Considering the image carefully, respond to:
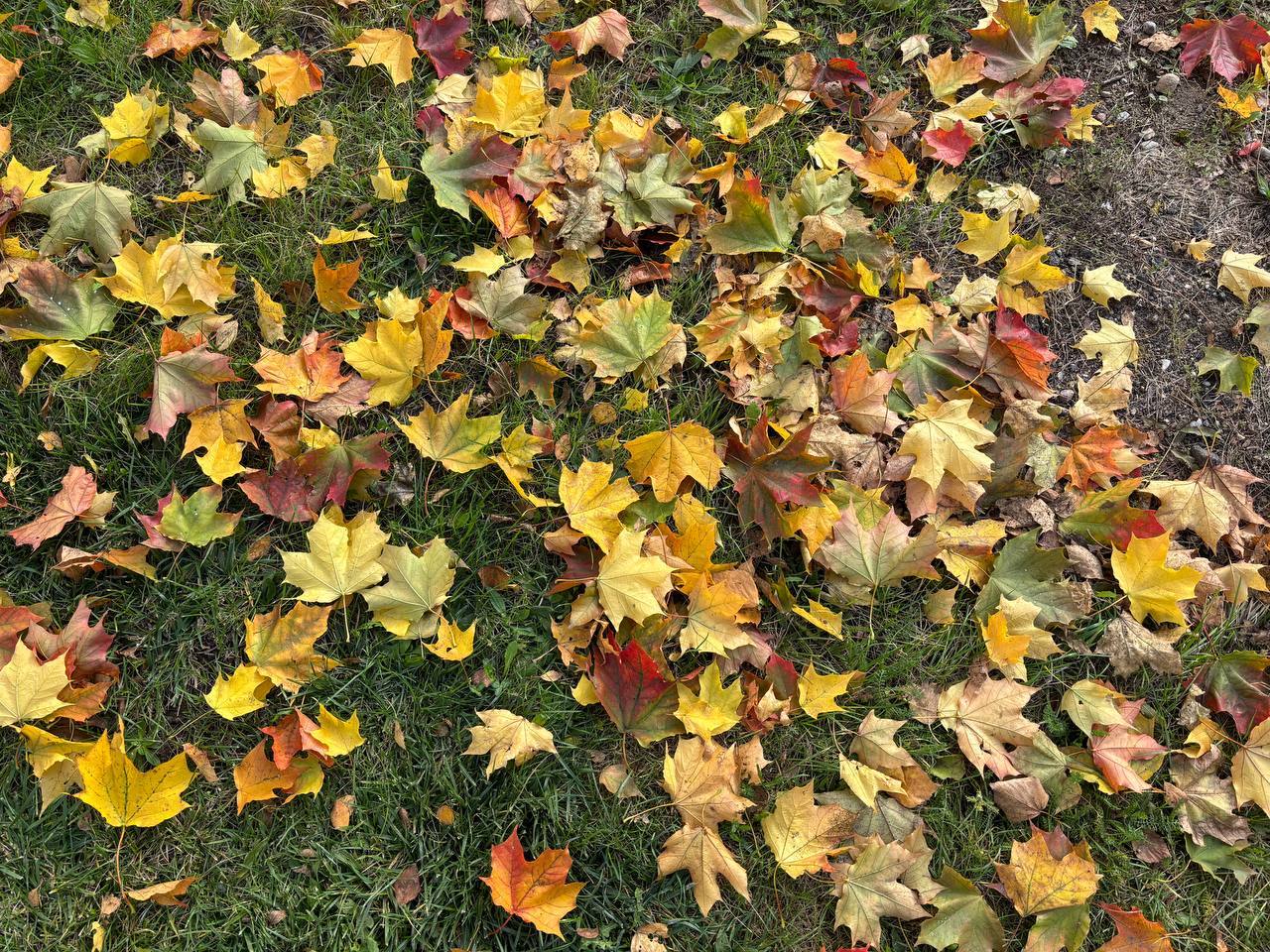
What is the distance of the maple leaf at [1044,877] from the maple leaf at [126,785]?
1763 mm

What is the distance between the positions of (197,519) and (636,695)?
110 cm

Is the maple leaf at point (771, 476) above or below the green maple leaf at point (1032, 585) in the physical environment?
above

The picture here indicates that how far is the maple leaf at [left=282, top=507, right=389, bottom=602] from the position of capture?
6.57 feet

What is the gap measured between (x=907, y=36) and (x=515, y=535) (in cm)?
196

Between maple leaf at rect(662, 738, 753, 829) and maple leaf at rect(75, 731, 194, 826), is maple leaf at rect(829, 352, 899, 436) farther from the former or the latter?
maple leaf at rect(75, 731, 194, 826)

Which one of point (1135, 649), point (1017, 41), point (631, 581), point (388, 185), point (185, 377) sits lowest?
point (1135, 649)

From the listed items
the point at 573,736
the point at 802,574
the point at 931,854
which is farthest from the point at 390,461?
the point at 931,854

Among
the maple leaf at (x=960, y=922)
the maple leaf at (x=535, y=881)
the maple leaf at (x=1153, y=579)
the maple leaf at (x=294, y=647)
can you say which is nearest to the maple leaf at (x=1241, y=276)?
the maple leaf at (x=1153, y=579)

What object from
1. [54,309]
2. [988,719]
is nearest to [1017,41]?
[988,719]

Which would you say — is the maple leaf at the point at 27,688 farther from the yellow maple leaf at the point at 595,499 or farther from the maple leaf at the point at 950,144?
the maple leaf at the point at 950,144

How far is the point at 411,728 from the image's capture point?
6.57ft

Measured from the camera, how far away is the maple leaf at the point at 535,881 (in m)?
1.82

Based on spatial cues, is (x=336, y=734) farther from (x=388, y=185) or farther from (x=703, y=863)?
(x=388, y=185)

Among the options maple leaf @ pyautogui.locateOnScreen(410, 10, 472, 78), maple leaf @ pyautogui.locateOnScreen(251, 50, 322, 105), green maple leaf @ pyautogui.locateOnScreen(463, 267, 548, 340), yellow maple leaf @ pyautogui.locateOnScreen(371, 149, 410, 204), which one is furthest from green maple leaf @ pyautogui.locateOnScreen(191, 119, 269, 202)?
green maple leaf @ pyautogui.locateOnScreen(463, 267, 548, 340)
